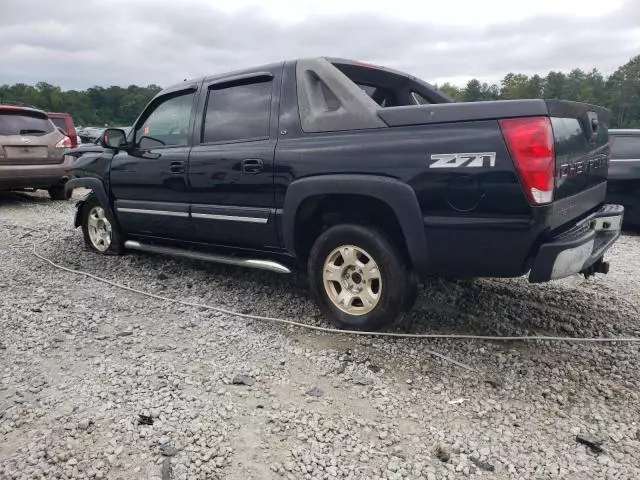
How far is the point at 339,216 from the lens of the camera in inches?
143

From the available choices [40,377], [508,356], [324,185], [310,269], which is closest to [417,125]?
[324,185]

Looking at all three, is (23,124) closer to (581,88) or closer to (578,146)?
(578,146)

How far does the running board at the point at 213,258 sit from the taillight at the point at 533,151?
5.94ft

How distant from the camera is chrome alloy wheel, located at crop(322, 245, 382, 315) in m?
3.41

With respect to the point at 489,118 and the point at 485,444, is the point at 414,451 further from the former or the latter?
the point at 489,118

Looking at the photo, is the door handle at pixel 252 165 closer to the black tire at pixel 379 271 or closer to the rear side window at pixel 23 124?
the black tire at pixel 379 271

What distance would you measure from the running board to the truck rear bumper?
1.77m

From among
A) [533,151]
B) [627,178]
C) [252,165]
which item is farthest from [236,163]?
[627,178]

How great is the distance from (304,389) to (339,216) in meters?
1.27

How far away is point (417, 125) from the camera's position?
120 inches

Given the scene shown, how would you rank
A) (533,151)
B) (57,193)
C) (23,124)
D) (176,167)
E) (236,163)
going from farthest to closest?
(57,193) → (23,124) → (176,167) → (236,163) → (533,151)

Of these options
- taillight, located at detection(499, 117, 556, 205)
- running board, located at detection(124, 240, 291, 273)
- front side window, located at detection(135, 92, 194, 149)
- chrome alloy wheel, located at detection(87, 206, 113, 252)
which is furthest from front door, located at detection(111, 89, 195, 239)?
taillight, located at detection(499, 117, 556, 205)

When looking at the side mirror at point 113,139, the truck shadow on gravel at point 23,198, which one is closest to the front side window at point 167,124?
the side mirror at point 113,139

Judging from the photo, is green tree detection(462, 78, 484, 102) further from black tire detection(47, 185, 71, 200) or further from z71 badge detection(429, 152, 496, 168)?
z71 badge detection(429, 152, 496, 168)
